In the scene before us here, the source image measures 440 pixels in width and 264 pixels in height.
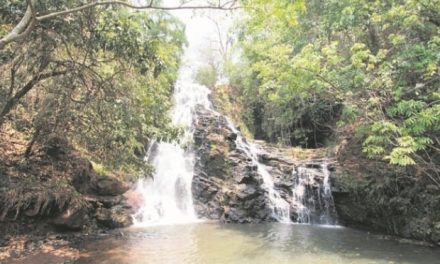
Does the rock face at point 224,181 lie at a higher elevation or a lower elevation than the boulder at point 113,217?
higher

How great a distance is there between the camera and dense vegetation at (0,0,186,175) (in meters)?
5.91

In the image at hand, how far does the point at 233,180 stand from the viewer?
49.1 feet

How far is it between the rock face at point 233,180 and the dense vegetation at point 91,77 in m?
5.94

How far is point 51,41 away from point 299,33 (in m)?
9.43

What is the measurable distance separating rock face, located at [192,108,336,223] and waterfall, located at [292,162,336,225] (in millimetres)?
43

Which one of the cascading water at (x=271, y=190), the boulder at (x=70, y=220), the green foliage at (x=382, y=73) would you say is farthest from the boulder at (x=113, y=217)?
the green foliage at (x=382, y=73)

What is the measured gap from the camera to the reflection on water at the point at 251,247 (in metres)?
8.17

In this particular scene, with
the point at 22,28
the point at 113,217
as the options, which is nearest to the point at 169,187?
the point at 113,217

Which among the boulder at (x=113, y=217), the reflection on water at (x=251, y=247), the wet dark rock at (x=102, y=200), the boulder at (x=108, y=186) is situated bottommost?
the reflection on water at (x=251, y=247)

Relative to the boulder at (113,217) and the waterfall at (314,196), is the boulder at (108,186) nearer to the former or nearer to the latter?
the boulder at (113,217)

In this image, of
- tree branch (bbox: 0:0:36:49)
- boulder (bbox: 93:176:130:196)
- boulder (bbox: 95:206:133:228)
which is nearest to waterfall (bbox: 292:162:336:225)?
boulder (bbox: 95:206:133:228)

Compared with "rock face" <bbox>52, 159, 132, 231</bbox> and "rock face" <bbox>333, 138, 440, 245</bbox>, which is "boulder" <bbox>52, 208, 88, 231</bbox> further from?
"rock face" <bbox>333, 138, 440, 245</bbox>

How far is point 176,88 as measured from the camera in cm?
2267

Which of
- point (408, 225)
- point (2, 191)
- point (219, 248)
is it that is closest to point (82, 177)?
point (2, 191)
